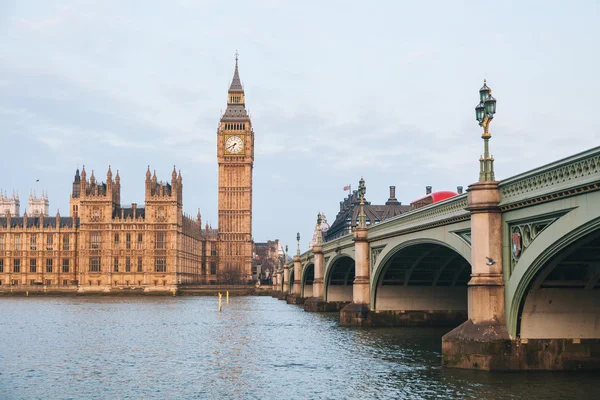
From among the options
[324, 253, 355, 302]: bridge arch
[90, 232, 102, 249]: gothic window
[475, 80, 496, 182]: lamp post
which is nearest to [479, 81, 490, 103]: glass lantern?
[475, 80, 496, 182]: lamp post

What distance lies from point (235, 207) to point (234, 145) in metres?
16.3

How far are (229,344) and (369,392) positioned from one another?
1992 centimetres

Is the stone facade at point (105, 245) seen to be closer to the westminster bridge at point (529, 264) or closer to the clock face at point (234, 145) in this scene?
the clock face at point (234, 145)

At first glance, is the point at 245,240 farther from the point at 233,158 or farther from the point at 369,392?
the point at 369,392

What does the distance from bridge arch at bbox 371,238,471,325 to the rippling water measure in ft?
11.0

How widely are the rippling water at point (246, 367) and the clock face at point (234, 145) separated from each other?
141 meters

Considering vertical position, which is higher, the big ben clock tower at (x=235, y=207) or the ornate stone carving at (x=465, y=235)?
the big ben clock tower at (x=235, y=207)

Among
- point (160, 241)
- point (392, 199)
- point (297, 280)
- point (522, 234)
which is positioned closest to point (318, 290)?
point (297, 280)

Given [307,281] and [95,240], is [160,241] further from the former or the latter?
[307,281]

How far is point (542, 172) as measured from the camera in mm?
25969

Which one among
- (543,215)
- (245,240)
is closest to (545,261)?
(543,215)

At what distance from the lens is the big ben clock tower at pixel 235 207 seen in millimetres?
193250

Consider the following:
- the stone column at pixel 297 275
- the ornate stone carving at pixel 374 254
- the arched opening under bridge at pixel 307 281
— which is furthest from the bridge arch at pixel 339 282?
the stone column at pixel 297 275

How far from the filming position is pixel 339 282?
8344 centimetres
